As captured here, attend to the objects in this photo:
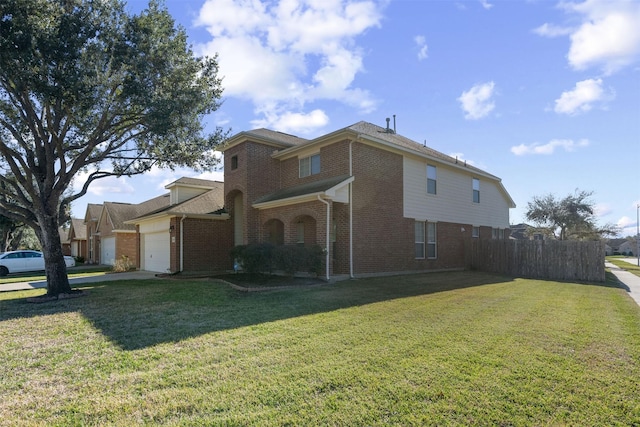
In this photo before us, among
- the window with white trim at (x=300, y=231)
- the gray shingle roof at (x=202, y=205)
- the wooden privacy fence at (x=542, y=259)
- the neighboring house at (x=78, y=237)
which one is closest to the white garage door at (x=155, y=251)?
the gray shingle roof at (x=202, y=205)

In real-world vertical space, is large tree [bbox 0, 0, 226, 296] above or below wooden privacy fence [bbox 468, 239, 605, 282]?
above

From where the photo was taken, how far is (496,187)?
23000mm

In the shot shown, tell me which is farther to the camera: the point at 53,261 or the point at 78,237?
the point at 78,237

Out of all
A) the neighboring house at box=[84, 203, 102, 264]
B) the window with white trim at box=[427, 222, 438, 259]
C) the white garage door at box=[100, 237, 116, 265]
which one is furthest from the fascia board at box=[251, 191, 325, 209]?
the neighboring house at box=[84, 203, 102, 264]

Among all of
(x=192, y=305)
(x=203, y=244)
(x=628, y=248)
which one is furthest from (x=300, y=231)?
(x=628, y=248)

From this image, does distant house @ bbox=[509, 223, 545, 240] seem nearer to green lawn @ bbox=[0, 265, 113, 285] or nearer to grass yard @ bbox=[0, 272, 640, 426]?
grass yard @ bbox=[0, 272, 640, 426]

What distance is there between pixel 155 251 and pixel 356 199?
11773 millimetres

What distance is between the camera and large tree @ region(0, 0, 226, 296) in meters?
A: 9.52

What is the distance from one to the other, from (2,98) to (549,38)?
15982 millimetres

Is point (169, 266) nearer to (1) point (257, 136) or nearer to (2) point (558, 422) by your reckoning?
(1) point (257, 136)

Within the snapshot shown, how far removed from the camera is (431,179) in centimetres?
1806

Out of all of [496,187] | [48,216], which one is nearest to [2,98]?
[48,216]

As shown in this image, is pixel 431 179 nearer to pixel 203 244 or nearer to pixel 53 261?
pixel 203 244

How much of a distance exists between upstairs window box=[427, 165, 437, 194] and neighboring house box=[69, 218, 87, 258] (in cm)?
3422
